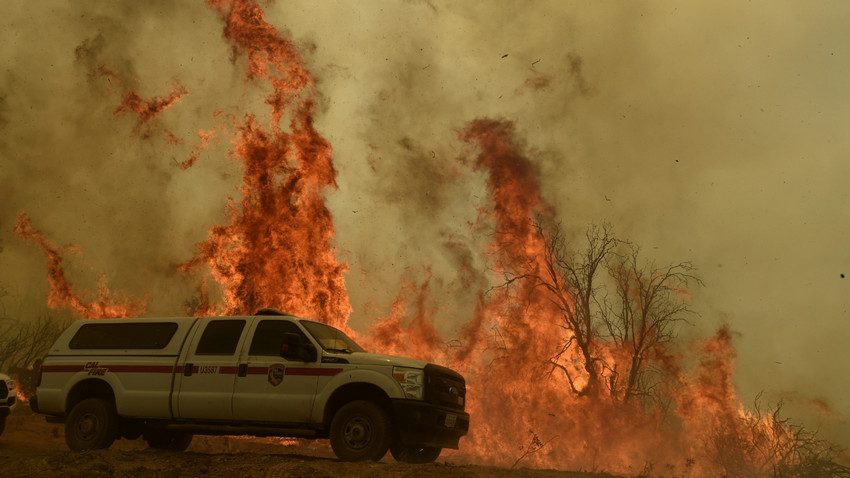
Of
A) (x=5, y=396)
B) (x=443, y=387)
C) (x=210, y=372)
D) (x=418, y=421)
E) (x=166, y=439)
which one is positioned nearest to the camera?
(x=418, y=421)

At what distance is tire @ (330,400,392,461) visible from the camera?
Answer: 8859mm

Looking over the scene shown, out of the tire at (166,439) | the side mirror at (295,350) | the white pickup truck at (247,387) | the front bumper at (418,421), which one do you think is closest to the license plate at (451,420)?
the white pickup truck at (247,387)

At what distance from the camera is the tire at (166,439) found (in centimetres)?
1125

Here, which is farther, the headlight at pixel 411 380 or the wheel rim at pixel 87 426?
the wheel rim at pixel 87 426

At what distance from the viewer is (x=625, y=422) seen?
2141cm

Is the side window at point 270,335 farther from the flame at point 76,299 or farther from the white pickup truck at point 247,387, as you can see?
the flame at point 76,299

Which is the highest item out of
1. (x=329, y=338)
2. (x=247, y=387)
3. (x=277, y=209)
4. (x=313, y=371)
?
(x=277, y=209)

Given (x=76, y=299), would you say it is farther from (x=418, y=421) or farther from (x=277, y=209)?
(x=418, y=421)

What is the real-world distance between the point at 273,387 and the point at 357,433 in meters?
1.43

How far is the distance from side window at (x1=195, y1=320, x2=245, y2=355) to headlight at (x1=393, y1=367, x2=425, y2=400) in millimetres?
2591

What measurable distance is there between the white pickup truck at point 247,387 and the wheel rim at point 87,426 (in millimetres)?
16

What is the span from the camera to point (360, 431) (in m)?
9.00

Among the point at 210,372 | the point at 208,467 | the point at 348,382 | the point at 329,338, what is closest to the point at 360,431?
the point at 348,382

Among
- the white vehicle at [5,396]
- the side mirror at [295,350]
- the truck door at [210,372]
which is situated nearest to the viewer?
the side mirror at [295,350]
